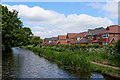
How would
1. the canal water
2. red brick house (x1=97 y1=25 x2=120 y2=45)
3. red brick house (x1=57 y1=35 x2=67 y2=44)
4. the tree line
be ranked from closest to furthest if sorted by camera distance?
the canal water, the tree line, red brick house (x1=97 y1=25 x2=120 y2=45), red brick house (x1=57 y1=35 x2=67 y2=44)

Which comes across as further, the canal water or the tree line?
the tree line

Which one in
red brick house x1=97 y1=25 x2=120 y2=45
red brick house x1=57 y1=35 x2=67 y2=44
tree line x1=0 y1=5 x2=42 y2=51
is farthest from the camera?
red brick house x1=57 y1=35 x2=67 y2=44

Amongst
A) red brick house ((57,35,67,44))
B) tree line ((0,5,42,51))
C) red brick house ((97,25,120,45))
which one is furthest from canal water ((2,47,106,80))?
red brick house ((57,35,67,44))

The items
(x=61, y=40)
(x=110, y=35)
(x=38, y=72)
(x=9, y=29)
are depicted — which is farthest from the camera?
(x=61, y=40)

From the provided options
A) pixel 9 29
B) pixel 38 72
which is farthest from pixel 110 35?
pixel 38 72

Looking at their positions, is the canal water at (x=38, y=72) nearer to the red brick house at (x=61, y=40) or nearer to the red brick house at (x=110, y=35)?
the red brick house at (x=110, y=35)

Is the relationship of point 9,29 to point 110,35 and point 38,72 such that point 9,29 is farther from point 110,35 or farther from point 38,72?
point 110,35

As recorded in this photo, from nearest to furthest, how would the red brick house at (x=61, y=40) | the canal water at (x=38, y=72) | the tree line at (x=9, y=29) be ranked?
the canal water at (x=38, y=72) → the tree line at (x=9, y=29) → the red brick house at (x=61, y=40)

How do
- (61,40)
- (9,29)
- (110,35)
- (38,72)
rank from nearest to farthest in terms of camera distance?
(38,72)
(9,29)
(110,35)
(61,40)

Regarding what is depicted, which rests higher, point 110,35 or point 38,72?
point 110,35

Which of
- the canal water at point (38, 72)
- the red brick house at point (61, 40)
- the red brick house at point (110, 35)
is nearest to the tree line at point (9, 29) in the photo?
the canal water at point (38, 72)

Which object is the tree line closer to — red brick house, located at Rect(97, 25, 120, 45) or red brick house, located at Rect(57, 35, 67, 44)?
red brick house, located at Rect(97, 25, 120, 45)

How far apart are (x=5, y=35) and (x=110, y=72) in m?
30.1

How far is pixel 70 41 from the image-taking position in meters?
79.9
